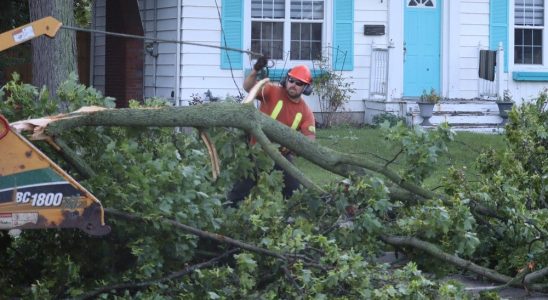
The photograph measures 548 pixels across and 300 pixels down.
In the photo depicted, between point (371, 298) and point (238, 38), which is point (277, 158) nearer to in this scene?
point (371, 298)

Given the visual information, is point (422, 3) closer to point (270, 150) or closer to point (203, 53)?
point (203, 53)

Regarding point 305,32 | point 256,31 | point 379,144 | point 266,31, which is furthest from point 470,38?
point 379,144

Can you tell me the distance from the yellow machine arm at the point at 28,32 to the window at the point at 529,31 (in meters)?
14.8

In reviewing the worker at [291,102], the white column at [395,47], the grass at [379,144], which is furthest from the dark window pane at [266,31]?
the worker at [291,102]

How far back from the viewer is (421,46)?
18.4 metres

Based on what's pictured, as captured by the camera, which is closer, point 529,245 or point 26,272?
point 26,272

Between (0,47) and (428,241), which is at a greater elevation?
(0,47)

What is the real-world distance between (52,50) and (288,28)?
5.99 m

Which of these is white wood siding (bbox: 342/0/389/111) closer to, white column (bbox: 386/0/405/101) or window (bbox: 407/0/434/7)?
white column (bbox: 386/0/405/101)

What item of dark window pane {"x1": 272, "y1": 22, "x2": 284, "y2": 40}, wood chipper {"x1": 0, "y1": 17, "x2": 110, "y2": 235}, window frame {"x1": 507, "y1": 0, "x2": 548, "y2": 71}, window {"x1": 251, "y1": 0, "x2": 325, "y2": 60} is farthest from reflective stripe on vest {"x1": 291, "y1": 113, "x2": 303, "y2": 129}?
window frame {"x1": 507, "y1": 0, "x2": 548, "y2": 71}

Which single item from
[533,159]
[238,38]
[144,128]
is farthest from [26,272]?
[238,38]

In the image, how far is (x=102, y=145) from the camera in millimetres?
5785

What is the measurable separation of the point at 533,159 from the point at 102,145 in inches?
153

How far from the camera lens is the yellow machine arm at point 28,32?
17.3 feet
